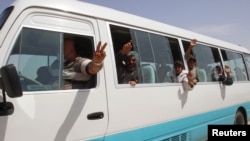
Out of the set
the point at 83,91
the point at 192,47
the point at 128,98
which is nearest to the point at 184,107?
the point at 192,47

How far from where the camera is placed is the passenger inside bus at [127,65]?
442 centimetres

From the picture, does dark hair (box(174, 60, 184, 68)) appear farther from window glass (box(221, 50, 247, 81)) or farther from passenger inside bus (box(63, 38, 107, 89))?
window glass (box(221, 50, 247, 81))

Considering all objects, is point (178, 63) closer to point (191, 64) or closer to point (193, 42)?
point (191, 64)

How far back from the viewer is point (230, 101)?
26.5ft

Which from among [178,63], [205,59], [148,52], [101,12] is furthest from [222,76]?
[101,12]

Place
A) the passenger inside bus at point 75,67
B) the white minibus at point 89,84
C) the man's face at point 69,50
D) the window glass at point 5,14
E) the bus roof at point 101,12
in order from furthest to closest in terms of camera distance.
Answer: the man's face at point 69,50, the passenger inside bus at point 75,67, the bus roof at point 101,12, the window glass at point 5,14, the white minibus at point 89,84

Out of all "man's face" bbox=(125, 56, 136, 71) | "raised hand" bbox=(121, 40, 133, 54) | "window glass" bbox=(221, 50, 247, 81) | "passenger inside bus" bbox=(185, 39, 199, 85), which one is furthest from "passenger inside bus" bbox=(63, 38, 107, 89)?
"window glass" bbox=(221, 50, 247, 81)

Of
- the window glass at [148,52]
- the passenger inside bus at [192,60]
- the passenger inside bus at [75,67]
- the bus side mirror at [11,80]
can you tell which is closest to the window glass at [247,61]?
the passenger inside bus at [192,60]

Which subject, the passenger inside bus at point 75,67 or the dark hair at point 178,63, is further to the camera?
the dark hair at point 178,63

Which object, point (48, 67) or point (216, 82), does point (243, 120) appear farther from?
point (48, 67)

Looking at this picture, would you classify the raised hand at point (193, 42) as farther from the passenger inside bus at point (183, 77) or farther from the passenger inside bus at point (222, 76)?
the passenger inside bus at point (222, 76)

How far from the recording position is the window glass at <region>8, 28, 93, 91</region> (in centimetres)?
325

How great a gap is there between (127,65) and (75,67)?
39.4 inches

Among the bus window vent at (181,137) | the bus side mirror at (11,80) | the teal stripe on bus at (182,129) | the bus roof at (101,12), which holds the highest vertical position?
the bus roof at (101,12)
